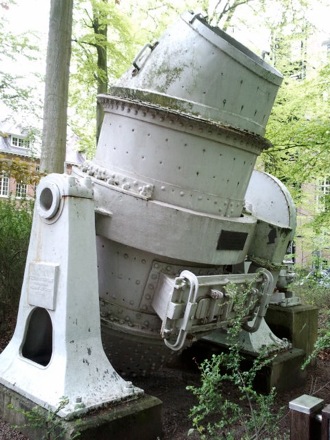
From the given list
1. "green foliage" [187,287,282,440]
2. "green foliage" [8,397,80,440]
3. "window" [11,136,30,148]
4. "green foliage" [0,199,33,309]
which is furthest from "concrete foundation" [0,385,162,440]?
"window" [11,136,30,148]

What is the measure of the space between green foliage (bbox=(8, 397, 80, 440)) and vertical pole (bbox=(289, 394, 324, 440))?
4.58ft

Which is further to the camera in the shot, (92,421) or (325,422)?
(92,421)

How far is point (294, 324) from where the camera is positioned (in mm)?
5949

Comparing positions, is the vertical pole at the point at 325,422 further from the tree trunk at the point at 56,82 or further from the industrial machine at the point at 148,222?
the tree trunk at the point at 56,82

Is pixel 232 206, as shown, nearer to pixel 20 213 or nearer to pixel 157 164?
pixel 157 164

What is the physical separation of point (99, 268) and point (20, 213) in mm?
2029

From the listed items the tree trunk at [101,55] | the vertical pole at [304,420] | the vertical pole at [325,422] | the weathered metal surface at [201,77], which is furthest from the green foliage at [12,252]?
the tree trunk at [101,55]

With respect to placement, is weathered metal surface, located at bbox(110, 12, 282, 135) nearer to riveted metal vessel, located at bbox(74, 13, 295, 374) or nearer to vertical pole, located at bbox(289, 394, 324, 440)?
riveted metal vessel, located at bbox(74, 13, 295, 374)

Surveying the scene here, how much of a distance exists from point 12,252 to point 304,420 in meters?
3.93

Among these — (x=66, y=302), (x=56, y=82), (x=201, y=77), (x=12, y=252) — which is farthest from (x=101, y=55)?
(x=66, y=302)

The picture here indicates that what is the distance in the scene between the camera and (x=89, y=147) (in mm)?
13406

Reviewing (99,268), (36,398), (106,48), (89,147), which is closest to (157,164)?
(99,268)

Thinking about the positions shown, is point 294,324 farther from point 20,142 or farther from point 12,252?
point 20,142

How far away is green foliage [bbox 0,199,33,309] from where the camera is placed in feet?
17.7
